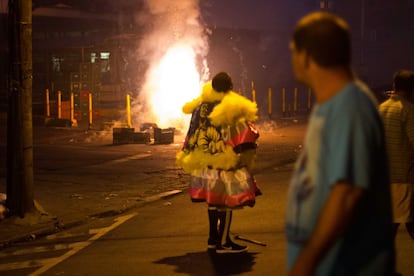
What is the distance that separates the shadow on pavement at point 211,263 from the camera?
6742 millimetres

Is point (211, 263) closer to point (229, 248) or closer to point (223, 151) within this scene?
point (229, 248)

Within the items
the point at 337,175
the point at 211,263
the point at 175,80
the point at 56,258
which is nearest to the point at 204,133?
the point at 211,263

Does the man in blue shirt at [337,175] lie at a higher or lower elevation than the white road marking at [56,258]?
higher

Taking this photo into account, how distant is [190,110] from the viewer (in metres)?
7.52

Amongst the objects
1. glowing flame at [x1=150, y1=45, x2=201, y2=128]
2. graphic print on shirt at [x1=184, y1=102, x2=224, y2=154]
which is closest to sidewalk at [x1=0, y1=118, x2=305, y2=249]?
graphic print on shirt at [x1=184, y1=102, x2=224, y2=154]

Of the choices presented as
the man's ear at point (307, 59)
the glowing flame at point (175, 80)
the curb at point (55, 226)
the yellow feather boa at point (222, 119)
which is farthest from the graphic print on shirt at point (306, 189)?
the glowing flame at point (175, 80)

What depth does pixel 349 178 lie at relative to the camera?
2.72 metres

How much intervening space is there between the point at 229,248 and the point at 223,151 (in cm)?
107

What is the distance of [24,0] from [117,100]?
2338 cm

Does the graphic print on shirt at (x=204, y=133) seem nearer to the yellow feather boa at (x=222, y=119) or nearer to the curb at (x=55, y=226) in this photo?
the yellow feather boa at (x=222, y=119)

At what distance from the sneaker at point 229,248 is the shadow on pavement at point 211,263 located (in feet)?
0.20

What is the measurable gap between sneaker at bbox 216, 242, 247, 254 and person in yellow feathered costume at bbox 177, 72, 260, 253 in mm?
384

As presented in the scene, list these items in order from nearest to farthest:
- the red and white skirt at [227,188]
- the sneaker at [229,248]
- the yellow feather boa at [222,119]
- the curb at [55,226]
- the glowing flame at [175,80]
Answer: the yellow feather boa at [222,119] → the red and white skirt at [227,188] → the sneaker at [229,248] → the curb at [55,226] → the glowing flame at [175,80]

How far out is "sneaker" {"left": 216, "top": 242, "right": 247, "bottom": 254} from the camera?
24.2 feet
